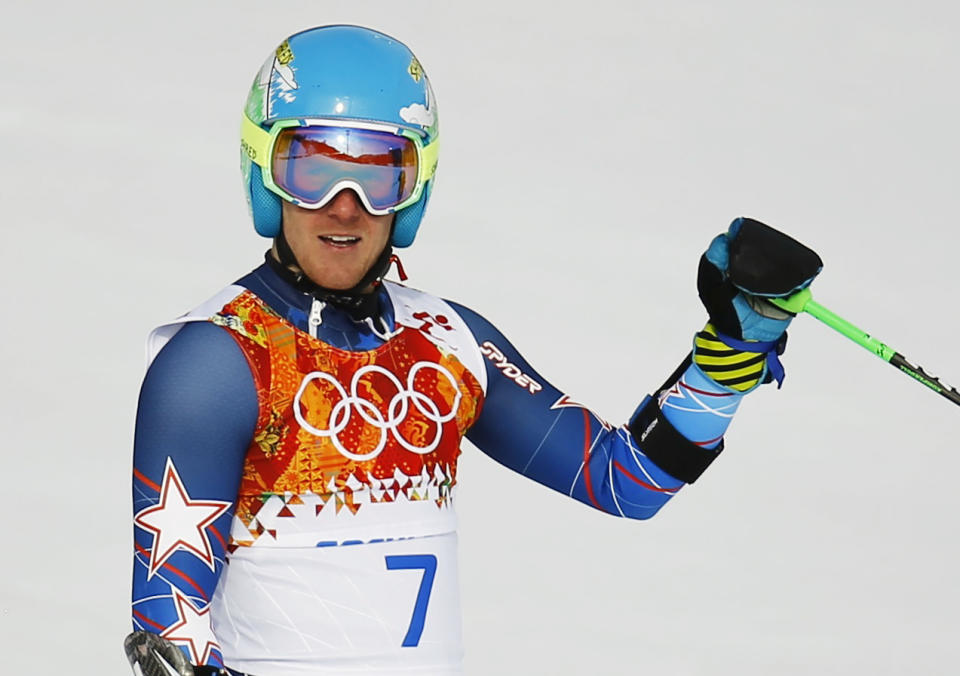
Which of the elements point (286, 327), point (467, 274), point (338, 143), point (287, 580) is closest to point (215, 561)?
point (287, 580)

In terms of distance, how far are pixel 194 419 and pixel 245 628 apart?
13.3 inches

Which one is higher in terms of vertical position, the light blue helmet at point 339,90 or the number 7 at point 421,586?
the light blue helmet at point 339,90

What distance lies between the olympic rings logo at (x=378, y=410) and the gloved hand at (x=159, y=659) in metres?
0.36

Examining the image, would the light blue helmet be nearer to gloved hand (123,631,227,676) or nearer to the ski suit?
the ski suit

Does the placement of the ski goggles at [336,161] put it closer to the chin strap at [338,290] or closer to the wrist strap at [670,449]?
the chin strap at [338,290]

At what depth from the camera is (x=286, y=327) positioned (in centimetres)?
342

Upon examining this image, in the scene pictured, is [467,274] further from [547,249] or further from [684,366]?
[684,366]

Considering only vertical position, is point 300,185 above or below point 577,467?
above

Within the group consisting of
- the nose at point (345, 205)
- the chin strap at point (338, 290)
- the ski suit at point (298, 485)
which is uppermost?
the nose at point (345, 205)

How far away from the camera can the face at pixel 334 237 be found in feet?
11.3

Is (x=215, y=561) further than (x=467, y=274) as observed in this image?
No

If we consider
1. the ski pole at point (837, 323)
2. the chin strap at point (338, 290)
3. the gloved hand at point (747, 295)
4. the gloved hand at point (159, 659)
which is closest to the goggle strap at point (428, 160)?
the chin strap at point (338, 290)

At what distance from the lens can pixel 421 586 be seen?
3424 millimetres

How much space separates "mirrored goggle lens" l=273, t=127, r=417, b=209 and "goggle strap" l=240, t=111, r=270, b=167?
0.07ft
